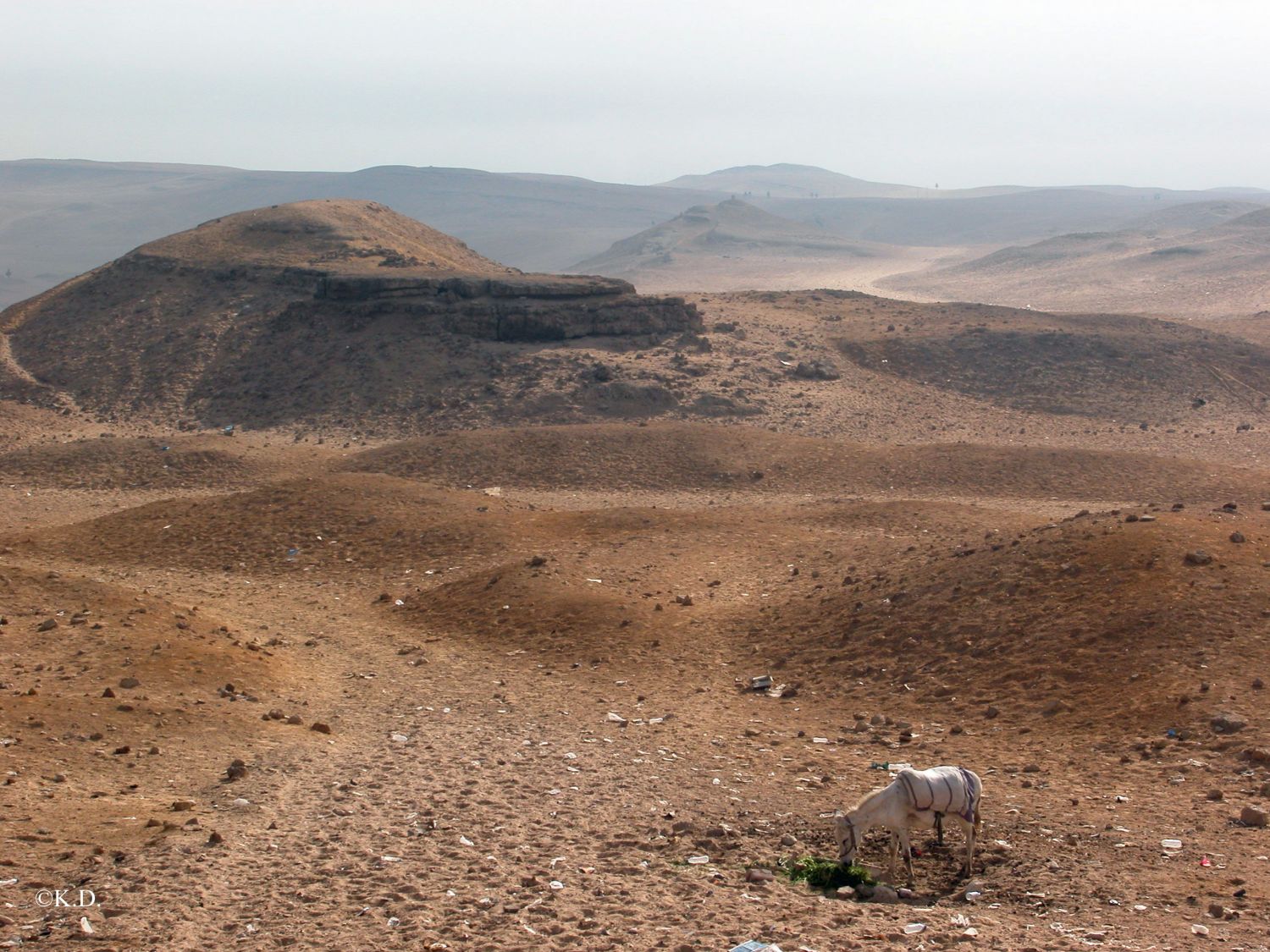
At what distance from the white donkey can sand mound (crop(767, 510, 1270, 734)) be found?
10.7 ft

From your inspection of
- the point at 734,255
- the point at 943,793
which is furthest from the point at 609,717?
the point at 734,255

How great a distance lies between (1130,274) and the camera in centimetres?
9356

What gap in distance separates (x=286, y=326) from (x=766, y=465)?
57.0ft

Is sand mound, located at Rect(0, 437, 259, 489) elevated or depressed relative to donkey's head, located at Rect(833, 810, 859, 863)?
depressed

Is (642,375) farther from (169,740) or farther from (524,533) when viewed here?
(169,740)

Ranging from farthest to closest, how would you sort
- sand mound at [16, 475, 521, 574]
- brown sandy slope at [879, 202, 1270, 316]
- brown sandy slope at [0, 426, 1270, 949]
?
brown sandy slope at [879, 202, 1270, 316] → sand mound at [16, 475, 521, 574] → brown sandy slope at [0, 426, 1270, 949]

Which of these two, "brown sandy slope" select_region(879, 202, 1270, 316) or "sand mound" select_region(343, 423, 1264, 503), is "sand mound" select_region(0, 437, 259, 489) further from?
"brown sandy slope" select_region(879, 202, 1270, 316)

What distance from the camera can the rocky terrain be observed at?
23.7 feet

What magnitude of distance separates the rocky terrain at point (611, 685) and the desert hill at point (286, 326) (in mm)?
3006

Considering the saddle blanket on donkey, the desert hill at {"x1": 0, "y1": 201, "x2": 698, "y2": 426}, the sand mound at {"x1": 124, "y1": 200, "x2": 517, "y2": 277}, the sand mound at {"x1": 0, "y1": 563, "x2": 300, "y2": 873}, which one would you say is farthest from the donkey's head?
the sand mound at {"x1": 124, "y1": 200, "x2": 517, "y2": 277}

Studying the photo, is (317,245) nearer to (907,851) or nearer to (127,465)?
(127,465)

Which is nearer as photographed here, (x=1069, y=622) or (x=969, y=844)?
(x=969, y=844)

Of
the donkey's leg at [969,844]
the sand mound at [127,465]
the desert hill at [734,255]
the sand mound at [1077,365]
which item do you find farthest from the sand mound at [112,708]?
the desert hill at [734,255]

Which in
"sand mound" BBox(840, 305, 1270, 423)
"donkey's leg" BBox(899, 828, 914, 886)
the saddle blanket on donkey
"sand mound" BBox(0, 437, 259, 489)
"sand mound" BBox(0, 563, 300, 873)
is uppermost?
"sand mound" BBox(840, 305, 1270, 423)
